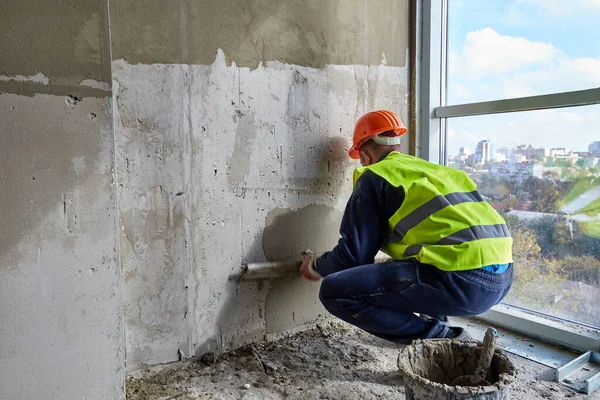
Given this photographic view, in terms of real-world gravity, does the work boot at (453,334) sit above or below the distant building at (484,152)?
below

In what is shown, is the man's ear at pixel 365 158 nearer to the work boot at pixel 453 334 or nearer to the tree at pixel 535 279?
the work boot at pixel 453 334

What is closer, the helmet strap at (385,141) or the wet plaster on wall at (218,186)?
the wet plaster on wall at (218,186)

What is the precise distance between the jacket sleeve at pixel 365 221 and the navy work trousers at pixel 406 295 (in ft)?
0.24

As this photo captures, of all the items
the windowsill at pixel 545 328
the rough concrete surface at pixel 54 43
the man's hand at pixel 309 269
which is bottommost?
the windowsill at pixel 545 328

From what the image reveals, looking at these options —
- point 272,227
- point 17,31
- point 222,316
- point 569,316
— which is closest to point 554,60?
point 569,316

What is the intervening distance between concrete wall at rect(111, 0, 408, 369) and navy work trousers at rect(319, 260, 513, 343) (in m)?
0.52

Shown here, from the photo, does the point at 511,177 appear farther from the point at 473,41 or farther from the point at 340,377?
the point at 340,377

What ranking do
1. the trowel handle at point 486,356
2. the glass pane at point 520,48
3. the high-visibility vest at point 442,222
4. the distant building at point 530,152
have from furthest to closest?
the distant building at point 530,152, the glass pane at point 520,48, the high-visibility vest at point 442,222, the trowel handle at point 486,356

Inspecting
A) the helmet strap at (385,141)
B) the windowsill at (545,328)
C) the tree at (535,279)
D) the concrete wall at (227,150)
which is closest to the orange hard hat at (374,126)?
the helmet strap at (385,141)

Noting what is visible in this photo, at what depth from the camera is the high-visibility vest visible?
191 centimetres

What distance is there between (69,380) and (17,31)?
1285 mm

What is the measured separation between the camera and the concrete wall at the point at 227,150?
206 cm

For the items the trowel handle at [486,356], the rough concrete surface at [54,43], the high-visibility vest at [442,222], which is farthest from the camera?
the high-visibility vest at [442,222]

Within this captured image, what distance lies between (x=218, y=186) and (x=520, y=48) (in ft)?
6.37
